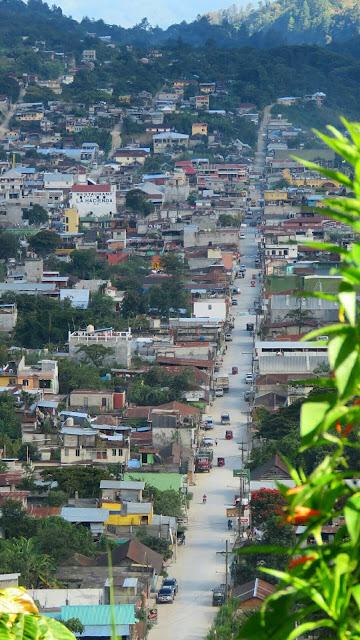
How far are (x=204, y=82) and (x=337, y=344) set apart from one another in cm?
5699

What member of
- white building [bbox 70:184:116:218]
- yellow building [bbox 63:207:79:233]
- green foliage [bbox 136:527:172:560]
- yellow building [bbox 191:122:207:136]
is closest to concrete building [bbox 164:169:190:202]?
white building [bbox 70:184:116:218]

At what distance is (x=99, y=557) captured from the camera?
39.5 ft

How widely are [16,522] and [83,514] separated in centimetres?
89

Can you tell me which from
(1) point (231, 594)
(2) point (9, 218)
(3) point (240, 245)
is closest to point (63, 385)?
(1) point (231, 594)

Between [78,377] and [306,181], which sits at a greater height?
[306,181]

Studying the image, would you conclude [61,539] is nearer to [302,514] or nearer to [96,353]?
[96,353]

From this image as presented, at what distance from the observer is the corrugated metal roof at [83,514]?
12758 millimetres

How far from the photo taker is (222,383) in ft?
66.3

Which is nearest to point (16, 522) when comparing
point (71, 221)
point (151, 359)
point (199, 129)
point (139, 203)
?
point (151, 359)

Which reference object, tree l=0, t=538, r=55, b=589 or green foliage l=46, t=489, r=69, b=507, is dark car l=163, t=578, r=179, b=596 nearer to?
tree l=0, t=538, r=55, b=589

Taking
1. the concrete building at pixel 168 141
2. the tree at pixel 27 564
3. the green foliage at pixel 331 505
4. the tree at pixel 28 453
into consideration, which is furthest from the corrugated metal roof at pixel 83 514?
the concrete building at pixel 168 141

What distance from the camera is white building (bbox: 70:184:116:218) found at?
1431 inches

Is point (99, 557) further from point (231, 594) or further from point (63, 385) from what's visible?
point (63, 385)

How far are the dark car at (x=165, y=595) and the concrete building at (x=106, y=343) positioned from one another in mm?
9027
